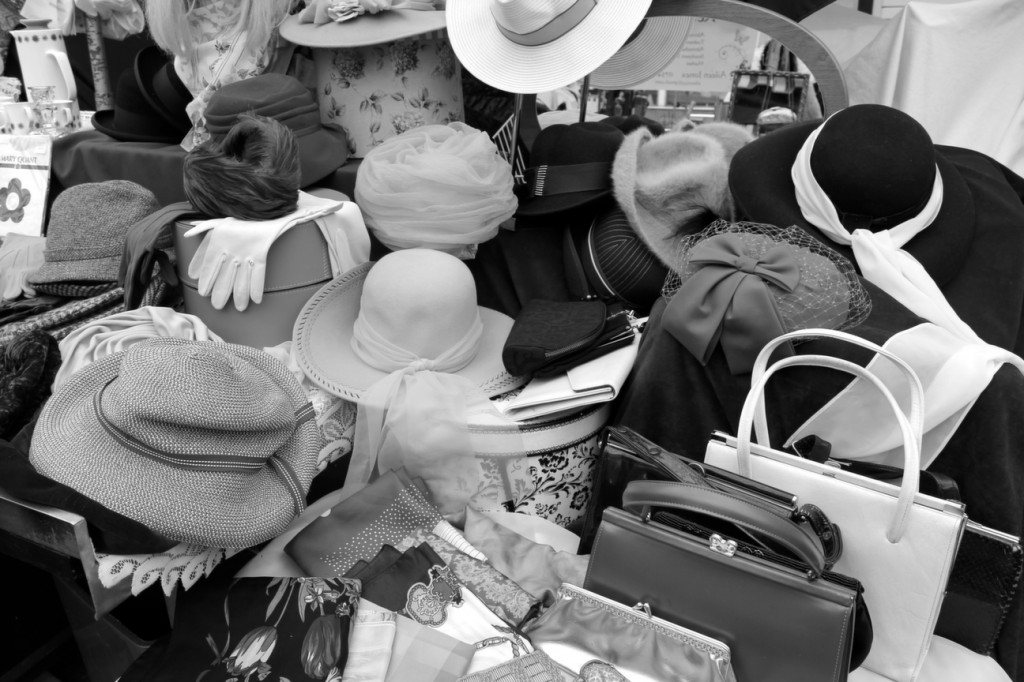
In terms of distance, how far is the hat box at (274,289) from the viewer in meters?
1.55

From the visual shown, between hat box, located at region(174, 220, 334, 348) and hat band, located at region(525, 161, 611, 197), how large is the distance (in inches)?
23.9

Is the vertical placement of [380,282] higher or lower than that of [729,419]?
higher

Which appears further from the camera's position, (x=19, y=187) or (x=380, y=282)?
(x=19, y=187)

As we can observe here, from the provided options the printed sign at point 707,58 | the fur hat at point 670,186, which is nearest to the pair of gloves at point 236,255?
the fur hat at point 670,186

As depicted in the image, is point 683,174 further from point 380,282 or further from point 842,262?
point 380,282

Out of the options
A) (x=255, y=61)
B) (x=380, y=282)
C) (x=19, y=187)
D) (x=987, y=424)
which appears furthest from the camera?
(x=19, y=187)

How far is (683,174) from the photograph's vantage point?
160cm

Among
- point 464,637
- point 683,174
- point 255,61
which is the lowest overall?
point 464,637

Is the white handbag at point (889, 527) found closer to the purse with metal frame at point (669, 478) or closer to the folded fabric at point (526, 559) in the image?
the purse with metal frame at point (669, 478)

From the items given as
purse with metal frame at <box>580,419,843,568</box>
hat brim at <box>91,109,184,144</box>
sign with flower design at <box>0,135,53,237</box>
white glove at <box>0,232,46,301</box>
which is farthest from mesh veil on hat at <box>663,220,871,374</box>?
sign with flower design at <box>0,135,53,237</box>

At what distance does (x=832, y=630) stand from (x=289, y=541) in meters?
0.94

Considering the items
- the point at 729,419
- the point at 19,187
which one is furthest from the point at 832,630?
the point at 19,187

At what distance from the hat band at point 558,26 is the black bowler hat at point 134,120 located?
1279 millimetres

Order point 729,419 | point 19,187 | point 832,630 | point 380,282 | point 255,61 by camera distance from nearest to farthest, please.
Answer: point 832,630 < point 729,419 < point 380,282 < point 255,61 < point 19,187
